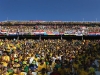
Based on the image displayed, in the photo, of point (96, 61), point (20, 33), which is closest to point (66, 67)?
point (96, 61)

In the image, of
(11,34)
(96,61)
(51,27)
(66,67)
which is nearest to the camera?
(66,67)

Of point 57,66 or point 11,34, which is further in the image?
point 11,34

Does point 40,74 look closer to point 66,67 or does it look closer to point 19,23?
point 66,67

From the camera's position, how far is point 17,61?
51.0ft

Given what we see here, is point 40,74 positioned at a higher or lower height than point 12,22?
lower

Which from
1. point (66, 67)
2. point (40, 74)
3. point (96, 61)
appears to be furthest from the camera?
point (96, 61)

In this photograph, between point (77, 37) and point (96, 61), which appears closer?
point (96, 61)

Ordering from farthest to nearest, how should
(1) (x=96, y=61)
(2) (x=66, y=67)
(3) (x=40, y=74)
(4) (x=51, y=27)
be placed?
(4) (x=51, y=27)
(1) (x=96, y=61)
(2) (x=66, y=67)
(3) (x=40, y=74)

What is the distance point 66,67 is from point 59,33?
2852 cm

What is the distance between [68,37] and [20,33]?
7.36 m

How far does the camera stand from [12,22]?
48.6 meters

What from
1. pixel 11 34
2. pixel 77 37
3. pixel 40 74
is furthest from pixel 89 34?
pixel 40 74

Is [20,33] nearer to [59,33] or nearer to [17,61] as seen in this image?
[59,33]

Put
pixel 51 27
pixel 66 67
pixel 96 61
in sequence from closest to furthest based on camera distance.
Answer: pixel 66 67 → pixel 96 61 → pixel 51 27
